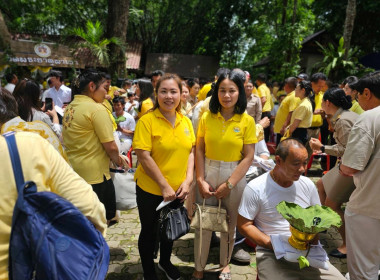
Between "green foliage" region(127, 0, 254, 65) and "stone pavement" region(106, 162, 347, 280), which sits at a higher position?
"green foliage" region(127, 0, 254, 65)

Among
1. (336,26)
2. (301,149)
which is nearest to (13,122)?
(301,149)

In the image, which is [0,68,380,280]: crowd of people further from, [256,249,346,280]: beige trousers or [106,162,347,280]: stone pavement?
[106,162,347,280]: stone pavement

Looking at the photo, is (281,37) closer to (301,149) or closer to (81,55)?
(81,55)

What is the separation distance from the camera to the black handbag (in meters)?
2.42

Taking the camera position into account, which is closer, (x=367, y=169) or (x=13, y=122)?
(x=13, y=122)

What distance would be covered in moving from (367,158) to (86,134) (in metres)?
2.38

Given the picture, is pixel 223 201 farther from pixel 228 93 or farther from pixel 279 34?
pixel 279 34

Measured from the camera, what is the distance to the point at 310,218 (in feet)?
5.96

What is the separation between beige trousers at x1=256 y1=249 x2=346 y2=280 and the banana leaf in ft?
1.63

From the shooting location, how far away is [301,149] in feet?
7.08

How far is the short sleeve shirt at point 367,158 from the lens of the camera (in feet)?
7.06

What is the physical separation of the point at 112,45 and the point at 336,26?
12.9 metres

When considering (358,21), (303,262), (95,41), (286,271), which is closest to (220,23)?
(358,21)

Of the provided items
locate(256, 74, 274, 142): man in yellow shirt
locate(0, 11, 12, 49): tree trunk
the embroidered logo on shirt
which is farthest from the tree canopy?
the embroidered logo on shirt
